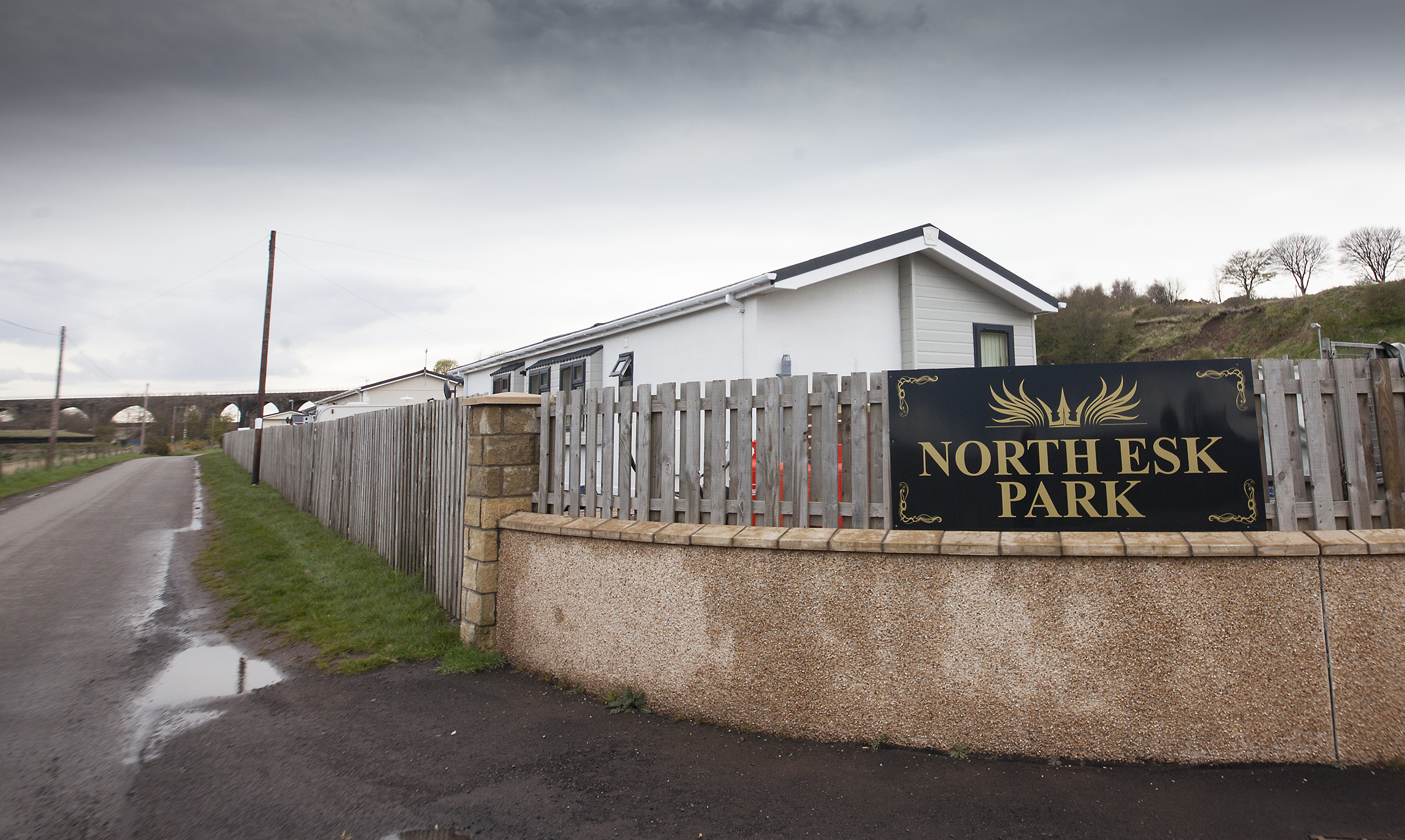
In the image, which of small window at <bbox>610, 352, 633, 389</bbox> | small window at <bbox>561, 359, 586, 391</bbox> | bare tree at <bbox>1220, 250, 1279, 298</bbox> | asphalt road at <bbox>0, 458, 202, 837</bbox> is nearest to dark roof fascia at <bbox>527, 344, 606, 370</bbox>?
small window at <bbox>561, 359, 586, 391</bbox>

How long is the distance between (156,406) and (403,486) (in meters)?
89.8

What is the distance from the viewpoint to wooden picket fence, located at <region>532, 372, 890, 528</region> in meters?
3.72

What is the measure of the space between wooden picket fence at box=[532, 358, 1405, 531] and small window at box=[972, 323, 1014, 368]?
7926mm

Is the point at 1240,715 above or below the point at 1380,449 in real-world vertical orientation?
below

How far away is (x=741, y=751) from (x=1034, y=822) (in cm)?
132

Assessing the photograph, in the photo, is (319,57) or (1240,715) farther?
(319,57)

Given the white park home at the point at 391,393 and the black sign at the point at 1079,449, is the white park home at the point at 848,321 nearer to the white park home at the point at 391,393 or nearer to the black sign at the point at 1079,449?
the black sign at the point at 1079,449

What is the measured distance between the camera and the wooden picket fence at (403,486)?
18.7 ft

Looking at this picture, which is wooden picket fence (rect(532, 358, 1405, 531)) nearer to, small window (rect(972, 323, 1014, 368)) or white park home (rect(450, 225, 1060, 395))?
white park home (rect(450, 225, 1060, 395))

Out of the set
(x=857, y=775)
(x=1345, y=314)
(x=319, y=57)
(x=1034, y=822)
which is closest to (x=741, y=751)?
(x=857, y=775)

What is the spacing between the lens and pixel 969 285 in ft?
37.4

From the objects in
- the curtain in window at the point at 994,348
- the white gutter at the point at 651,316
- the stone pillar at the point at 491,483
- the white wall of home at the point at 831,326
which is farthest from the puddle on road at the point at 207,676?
the curtain in window at the point at 994,348

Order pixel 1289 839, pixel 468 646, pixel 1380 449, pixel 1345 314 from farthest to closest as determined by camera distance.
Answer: pixel 1345 314 < pixel 468 646 < pixel 1380 449 < pixel 1289 839

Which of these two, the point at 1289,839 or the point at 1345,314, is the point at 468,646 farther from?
the point at 1345,314
